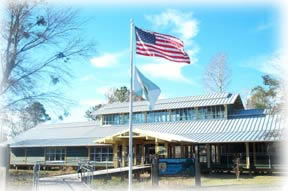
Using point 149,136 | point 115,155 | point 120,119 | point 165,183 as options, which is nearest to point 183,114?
point 120,119

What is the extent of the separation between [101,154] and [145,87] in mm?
19538

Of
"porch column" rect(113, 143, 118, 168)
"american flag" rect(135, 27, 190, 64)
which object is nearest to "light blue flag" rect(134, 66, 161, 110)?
"american flag" rect(135, 27, 190, 64)

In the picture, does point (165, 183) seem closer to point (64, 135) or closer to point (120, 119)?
point (120, 119)

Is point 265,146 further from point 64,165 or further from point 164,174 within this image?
point 64,165

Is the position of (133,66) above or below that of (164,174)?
above

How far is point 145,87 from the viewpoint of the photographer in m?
10.8

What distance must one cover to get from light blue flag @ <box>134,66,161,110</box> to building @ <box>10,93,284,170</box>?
9723 mm

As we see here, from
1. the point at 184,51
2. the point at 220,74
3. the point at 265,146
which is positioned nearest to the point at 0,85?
the point at 184,51

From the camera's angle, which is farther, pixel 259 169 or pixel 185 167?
pixel 259 169

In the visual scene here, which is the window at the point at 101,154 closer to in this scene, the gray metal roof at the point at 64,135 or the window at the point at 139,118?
the gray metal roof at the point at 64,135

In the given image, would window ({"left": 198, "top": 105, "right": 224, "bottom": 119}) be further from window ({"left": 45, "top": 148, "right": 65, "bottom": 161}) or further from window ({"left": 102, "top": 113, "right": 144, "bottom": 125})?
window ({"left": 45, "top": 148, "right": 65, "bottom": 161})

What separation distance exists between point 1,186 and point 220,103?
22.2 metres

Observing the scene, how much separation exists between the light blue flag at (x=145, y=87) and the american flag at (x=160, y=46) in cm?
86

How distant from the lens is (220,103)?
1086 inches
